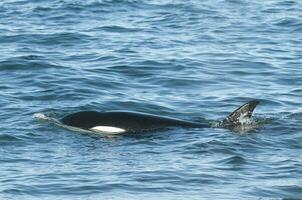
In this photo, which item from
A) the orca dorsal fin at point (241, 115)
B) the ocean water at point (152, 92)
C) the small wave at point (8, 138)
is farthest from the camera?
the orca dorsal fin at point (241, 115)

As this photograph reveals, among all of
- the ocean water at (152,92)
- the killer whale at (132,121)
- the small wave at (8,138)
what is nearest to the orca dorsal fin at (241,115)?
the killer whale at (132,121)

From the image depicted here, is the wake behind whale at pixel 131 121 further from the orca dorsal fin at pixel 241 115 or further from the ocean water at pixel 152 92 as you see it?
the ocean water at pixel 152 92

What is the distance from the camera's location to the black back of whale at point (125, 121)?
44.7ft

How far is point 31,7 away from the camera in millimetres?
25641

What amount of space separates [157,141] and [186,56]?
6930 millimetres

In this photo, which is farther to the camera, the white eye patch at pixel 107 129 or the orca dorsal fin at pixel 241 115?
the orca dorsal fin at pixel 241 115

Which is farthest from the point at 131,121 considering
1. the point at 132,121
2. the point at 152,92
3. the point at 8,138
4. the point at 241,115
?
the point at 152,92

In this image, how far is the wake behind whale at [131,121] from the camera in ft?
44.5

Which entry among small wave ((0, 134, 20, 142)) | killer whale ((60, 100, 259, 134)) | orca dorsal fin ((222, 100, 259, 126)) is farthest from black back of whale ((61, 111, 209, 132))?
small wave ((0, 134, 20, 142))

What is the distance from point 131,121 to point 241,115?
5.36 ft

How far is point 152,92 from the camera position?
658 inches

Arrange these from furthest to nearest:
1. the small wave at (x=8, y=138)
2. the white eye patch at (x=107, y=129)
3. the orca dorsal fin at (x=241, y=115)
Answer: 1. the orca dorsal fin at (x=241, y=115)
2. the white eye patch at (x=107, y=129)
3. the small wave at (x=8, y=138)

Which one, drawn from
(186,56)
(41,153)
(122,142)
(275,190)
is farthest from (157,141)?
(186,56)

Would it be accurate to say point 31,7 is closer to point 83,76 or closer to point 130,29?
point 130,29
